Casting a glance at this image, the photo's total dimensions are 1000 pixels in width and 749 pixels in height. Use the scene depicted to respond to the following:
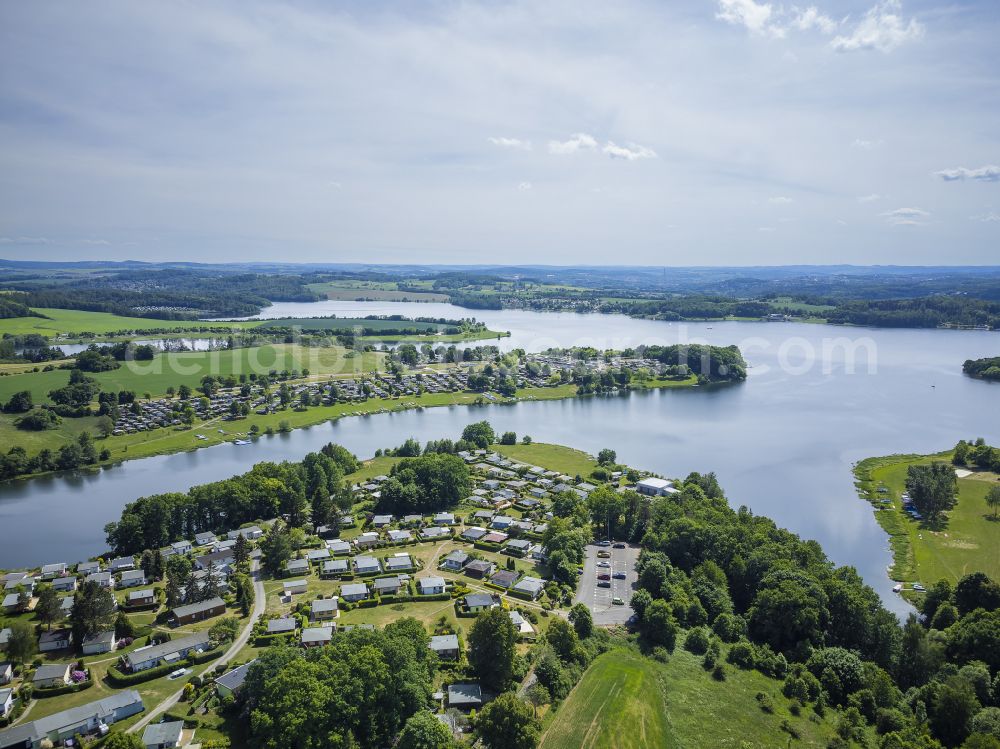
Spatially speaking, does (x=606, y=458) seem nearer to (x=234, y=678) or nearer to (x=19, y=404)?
(x=234, y=678)

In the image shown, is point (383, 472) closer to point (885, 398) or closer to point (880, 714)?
point (880, 714)

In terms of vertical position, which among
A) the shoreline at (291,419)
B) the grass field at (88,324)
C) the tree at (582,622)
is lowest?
the shoreline at (291,419)

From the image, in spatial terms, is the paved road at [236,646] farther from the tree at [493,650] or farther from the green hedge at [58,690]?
the tree at [493,650]

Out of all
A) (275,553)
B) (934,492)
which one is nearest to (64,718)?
(275,553)

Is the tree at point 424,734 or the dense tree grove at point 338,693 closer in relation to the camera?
the tree at point 424,734

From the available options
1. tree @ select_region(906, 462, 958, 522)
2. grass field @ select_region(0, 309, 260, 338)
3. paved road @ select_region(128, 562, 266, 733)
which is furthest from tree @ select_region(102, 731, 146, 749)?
grass field @ select_region(0, 309, 260, 338)

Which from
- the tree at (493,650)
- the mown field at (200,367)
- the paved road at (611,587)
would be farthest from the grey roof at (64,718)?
the mown field at (200,367)

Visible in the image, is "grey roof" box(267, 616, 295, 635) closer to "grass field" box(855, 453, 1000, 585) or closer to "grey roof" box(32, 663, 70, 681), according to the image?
"grey roof" box(32, 663, 70, 681)
